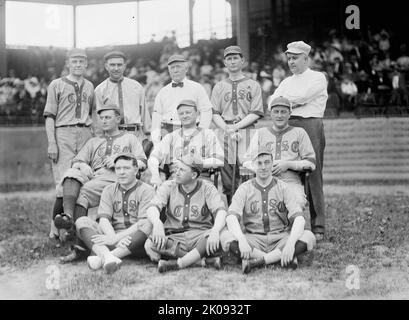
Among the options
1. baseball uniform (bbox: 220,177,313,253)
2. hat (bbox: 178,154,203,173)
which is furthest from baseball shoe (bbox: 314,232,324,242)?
hat (bbox: 178,154,203,173)

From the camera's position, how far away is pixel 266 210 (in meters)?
4.67

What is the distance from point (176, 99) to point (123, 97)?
56cm

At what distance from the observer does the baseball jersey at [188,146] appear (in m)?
5.19

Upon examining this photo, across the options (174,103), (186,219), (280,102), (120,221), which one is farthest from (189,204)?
(174,103)

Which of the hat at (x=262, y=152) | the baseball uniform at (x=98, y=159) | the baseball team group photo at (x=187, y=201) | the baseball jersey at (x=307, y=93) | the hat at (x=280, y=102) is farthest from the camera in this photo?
the baseball jersey at (x=307, y=93)

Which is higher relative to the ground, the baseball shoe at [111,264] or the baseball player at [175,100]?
the baseball player at [175,100]

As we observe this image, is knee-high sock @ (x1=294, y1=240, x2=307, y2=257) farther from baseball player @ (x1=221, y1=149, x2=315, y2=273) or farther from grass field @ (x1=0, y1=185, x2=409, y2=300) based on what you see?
grass field @ (x1=0, y1=185, x2=409, y2=300)

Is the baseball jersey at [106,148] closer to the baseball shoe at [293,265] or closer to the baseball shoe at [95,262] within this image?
the baseball shoe at [95,262]

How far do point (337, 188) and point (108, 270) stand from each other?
6.55 m

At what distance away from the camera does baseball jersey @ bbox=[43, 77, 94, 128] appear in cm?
576

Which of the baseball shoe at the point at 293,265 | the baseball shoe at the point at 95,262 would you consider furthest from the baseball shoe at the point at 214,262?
the baseball shoe at the point at 95,262

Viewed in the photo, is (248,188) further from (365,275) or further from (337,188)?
(337,188)
